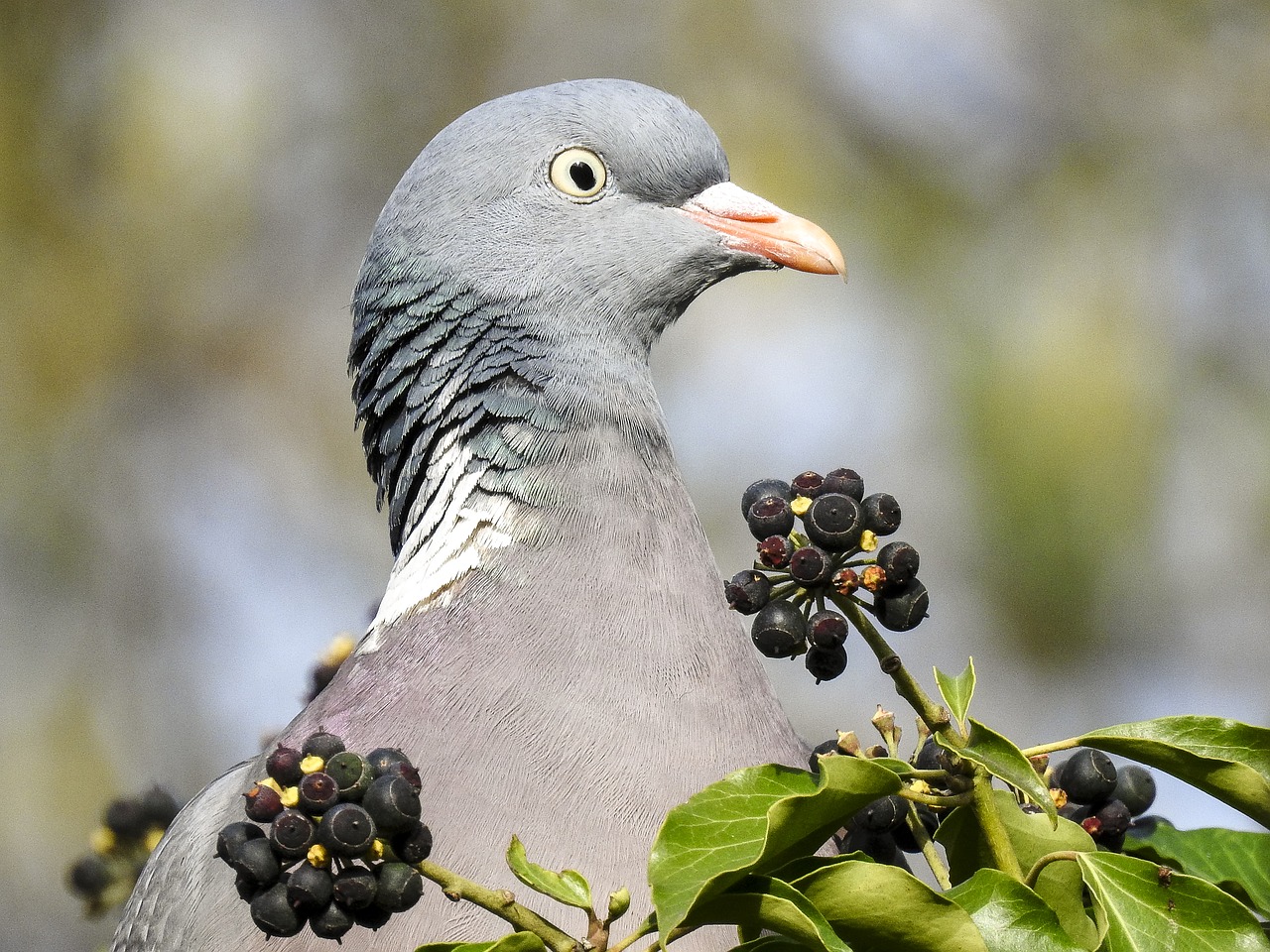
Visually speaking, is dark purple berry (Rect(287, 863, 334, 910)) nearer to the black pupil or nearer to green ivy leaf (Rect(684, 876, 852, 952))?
green ivy leaf (Rect(684, 876, 852, 952))

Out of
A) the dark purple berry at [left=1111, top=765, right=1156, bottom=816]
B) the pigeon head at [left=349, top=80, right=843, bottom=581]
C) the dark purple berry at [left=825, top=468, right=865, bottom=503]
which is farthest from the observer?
the pigeon head at [left=349, top=80, right=843, bottom=581]

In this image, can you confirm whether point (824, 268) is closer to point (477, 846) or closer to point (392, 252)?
point (392, 252)

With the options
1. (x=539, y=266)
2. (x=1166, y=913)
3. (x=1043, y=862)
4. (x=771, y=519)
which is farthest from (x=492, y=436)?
(x=1166, y=913)

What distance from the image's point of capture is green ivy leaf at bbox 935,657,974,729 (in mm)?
1389

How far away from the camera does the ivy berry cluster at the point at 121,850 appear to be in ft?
8.57

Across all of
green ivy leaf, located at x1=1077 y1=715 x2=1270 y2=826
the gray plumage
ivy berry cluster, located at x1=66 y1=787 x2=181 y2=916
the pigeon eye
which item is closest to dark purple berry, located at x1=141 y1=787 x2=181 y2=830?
ivy berry cluster, located at x1=66 y1=787 x2=181 y2=916

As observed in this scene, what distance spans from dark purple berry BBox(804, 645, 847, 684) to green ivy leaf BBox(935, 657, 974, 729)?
91mm

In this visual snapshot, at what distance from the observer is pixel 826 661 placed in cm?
146

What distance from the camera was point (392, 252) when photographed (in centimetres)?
267

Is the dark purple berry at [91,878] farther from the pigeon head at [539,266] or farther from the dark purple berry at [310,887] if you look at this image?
the dark purple berry at [310,887]

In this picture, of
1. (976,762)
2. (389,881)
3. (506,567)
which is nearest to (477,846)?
(506,567)

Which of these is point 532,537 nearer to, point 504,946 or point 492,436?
point 492,436

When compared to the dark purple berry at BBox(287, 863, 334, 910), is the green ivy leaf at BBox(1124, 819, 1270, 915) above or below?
above

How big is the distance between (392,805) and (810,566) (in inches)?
17.1
